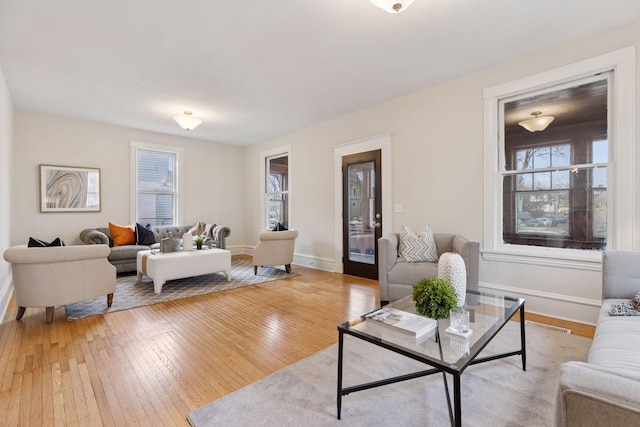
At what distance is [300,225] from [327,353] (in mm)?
3849

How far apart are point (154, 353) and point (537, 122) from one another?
14.2 feet

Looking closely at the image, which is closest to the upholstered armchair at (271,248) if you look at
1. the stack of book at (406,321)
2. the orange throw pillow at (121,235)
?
the orange throw pillow at (121,235)

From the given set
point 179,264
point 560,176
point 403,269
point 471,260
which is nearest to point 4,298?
point 179,264

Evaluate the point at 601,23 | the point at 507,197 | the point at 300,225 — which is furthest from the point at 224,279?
the point at 601,23

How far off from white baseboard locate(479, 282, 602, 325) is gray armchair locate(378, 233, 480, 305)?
24.5 inches

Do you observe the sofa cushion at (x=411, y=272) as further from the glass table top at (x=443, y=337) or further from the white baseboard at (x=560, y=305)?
the glass table top at (x=443, y=337)

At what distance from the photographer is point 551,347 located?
92.4 inches

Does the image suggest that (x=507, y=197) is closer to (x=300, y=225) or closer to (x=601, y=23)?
(x=601, y=23)

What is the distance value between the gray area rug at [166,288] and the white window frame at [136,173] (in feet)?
5.04

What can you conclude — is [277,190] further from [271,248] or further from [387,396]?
[387,396]

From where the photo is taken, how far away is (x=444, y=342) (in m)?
1.49

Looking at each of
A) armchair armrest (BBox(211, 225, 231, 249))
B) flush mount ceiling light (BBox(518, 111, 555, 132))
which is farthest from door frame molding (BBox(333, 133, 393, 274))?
armchair armrest (BBox(211, 225, 231, 249))

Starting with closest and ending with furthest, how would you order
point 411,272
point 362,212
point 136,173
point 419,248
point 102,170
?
point 411,272 → point 419,248 → point 362,212 → point 102,170 → point 136,173

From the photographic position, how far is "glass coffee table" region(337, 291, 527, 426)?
4.13 feet
